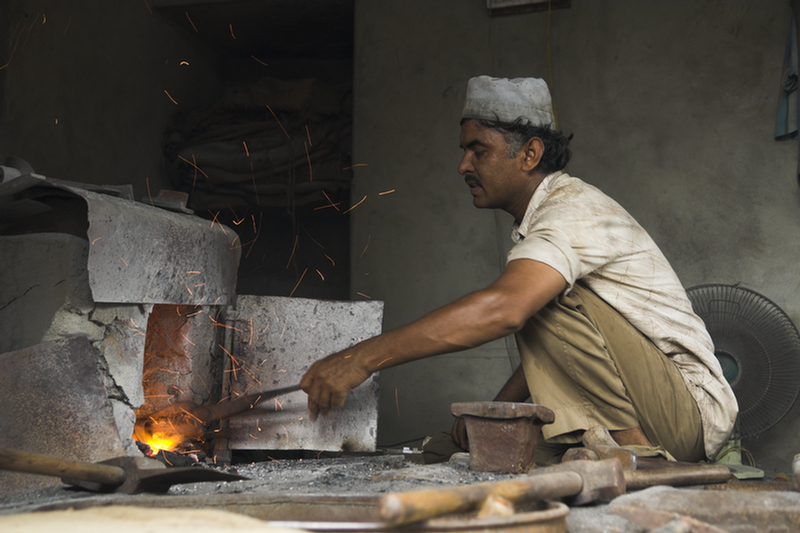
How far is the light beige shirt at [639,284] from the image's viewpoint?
2148 millimetres

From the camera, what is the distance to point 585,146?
153 inches

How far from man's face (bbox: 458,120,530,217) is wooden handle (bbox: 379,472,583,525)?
1.53m

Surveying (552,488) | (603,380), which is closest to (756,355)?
(603,380)

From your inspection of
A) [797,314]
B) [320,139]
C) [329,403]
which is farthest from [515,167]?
[320,139]

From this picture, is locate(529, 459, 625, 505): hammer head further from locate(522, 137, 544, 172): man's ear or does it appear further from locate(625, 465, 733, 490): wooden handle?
locate(522, 137, 544, 172): man's ear

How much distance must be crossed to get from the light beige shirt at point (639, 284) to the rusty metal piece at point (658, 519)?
38.9 inches

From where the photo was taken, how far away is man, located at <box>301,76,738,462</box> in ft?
6.58

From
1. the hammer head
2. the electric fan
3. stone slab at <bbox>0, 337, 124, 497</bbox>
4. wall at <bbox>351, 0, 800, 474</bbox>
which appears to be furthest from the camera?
wall at <bbox>351, 0, 800, 474</bbox>

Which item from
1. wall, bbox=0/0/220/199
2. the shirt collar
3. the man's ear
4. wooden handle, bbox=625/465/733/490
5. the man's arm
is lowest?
wooden handle, bbox=625/465/733/490

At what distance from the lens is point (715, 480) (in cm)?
168

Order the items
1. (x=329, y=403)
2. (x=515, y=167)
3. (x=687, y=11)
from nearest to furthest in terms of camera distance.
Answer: (x=329, y=403)
(x=515, y=167)
(x=687, y=11)

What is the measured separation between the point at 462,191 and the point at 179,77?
2.64 m

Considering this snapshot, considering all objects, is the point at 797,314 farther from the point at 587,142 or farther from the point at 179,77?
the point at 179,77

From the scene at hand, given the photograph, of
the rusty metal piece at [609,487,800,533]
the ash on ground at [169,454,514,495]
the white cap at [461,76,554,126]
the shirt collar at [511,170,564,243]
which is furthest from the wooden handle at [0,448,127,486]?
the white cap at [461,76,554,126]
